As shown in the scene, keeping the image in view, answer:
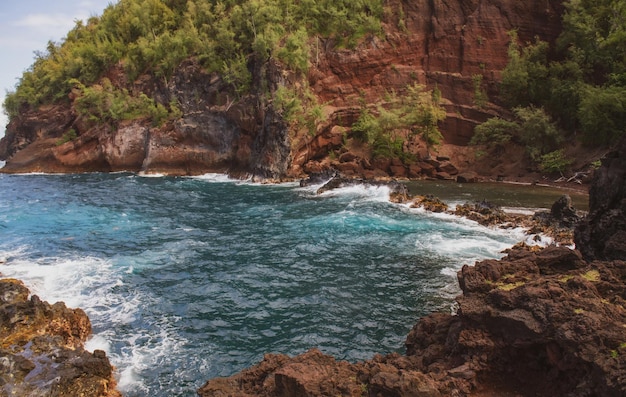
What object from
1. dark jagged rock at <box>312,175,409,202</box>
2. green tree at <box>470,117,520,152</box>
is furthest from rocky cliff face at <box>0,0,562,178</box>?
dark jagged rock at <box>312,175,409,202</box>

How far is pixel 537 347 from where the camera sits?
8.45 metres

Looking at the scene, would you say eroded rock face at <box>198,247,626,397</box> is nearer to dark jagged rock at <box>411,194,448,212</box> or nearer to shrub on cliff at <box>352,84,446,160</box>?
dark jagged rock at <box>411,194,448,212</box>

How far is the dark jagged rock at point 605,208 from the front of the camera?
14438mm

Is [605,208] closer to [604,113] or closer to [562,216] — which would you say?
[562,216]

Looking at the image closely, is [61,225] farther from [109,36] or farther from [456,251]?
[109,36]

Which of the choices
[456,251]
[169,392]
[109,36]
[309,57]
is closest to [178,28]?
[109,36]

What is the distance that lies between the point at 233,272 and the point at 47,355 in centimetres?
828

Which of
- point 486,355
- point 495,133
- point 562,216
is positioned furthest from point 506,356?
point 495,133

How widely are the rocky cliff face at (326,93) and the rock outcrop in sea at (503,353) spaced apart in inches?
1471

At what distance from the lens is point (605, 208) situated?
15234 mm

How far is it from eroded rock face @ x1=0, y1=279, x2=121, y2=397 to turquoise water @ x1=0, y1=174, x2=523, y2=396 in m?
0.71

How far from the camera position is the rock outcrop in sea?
758 centimetres

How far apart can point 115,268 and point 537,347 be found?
17.3 m

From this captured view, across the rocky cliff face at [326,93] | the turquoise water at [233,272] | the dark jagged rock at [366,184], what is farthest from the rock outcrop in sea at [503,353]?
the rocky cliff face at [326,93]
